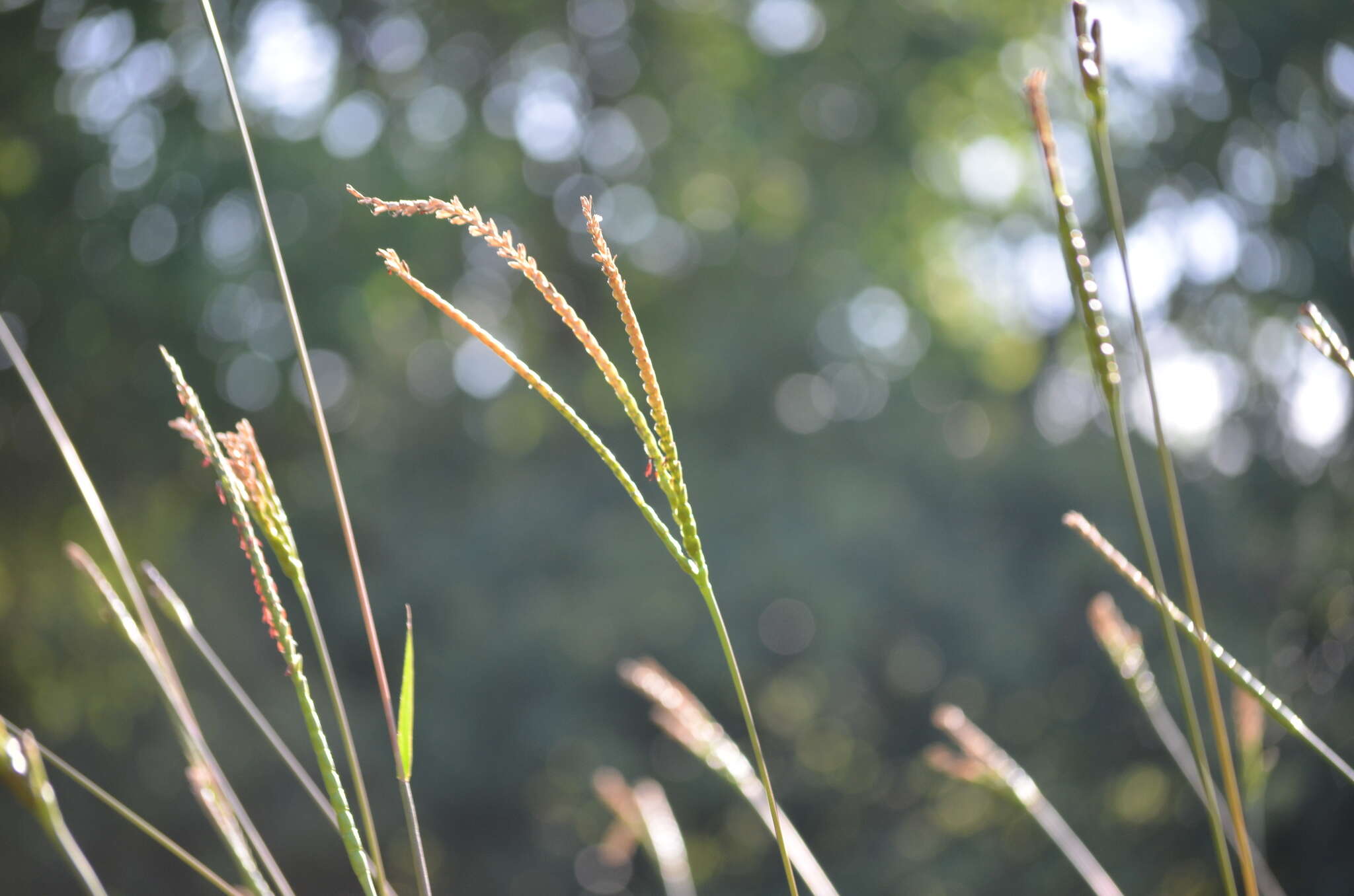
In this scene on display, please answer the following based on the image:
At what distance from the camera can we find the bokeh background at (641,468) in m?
4.63

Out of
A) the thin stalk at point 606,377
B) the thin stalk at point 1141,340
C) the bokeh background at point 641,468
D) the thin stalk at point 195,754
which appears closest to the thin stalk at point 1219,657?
the thin stalk at point 1141,340

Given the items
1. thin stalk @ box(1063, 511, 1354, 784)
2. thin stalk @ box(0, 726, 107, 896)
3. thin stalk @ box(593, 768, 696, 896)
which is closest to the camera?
thin stalk @ box(0, 726, 107, 896)

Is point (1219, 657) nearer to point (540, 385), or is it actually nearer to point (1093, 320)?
point (1093, 320)

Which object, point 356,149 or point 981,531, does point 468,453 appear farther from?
point 981,531

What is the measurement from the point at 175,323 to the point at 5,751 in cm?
493

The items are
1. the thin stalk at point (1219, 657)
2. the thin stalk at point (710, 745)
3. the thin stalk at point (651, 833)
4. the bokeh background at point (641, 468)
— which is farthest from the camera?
the bokeh background at point (641, 468)

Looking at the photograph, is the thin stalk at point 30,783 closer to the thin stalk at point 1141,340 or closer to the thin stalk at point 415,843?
the thin stalk at point 415,843

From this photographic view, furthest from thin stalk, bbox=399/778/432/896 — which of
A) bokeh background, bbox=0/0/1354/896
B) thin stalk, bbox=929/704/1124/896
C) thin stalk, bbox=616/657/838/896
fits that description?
bokeh background, bbox=0/0/1354/896

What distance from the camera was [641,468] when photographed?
14.6ft

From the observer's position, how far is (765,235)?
529cm

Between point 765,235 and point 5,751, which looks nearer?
point 5,751

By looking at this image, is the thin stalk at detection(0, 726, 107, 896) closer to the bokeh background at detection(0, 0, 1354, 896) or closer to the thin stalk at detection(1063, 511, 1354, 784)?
the thin stalk at detection(1063, 511, 1354, 784)

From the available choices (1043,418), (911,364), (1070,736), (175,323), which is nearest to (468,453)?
(175,323)

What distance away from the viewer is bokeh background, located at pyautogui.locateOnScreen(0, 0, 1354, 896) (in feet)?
15.2
